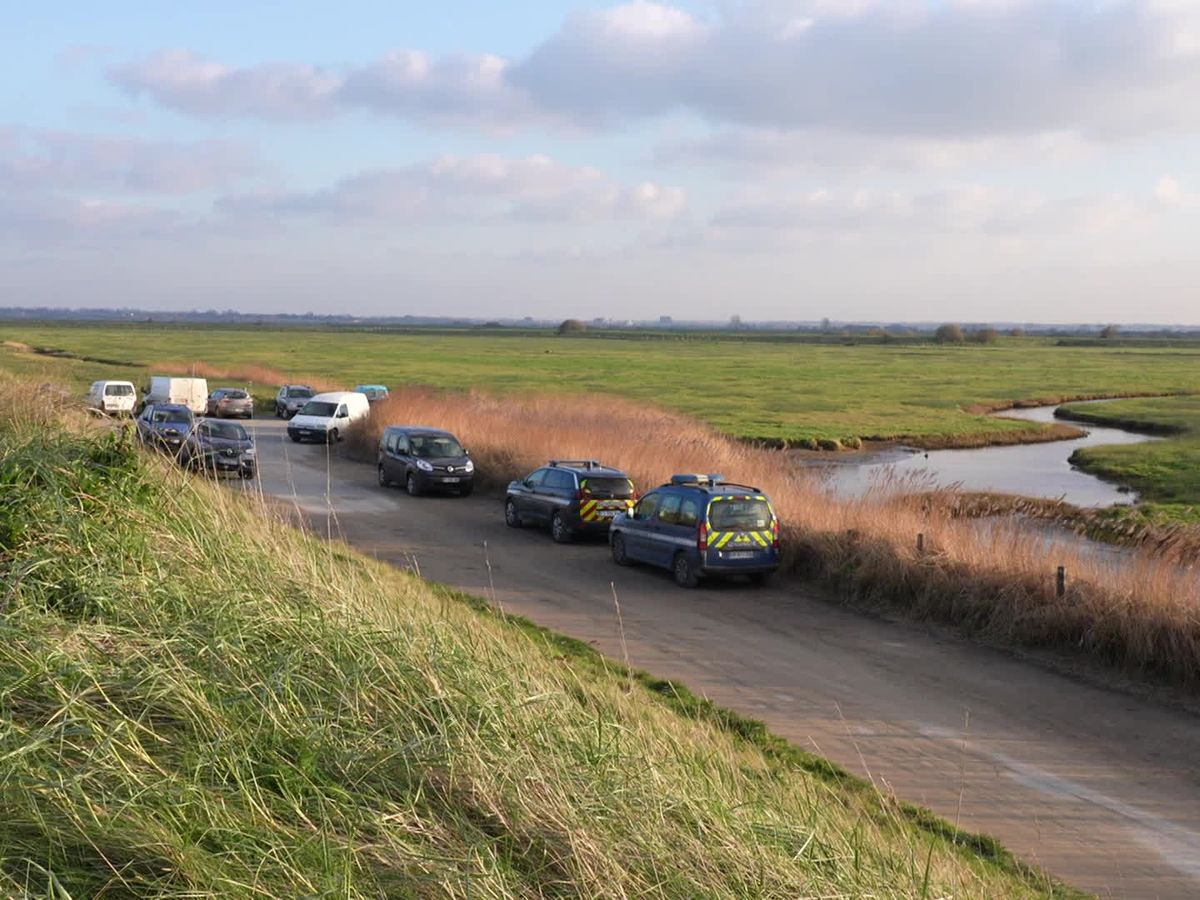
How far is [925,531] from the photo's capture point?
20.0 m

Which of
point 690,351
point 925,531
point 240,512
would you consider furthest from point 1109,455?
point 690,351

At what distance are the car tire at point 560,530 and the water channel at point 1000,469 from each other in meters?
11.3

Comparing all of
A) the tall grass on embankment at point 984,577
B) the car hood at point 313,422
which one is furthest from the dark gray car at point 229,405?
the tall grass on embankment at point 984,577

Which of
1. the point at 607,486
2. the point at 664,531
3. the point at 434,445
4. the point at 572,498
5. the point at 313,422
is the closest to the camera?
the point at 664,531

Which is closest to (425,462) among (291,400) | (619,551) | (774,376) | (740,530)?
(619,551)

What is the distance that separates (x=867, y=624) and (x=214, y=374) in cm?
6639

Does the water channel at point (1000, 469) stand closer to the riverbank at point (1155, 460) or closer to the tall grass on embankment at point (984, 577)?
the riverbank at point (1155, 460)

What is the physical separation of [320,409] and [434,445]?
607 inches

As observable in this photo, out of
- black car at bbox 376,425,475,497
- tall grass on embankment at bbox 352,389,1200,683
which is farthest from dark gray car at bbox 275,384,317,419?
tall grass on embankment at bbox 352,389,1200,683

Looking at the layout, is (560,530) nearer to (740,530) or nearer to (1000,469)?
(740,530)

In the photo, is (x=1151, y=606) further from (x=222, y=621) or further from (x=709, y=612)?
(x=222, y=621)

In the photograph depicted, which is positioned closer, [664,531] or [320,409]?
[664,531]

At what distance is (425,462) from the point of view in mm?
31734

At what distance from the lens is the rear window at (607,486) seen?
25328mm
